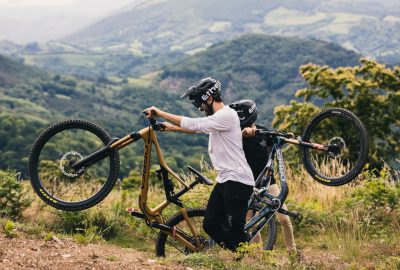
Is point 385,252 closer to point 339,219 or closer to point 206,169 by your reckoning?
point 339,219

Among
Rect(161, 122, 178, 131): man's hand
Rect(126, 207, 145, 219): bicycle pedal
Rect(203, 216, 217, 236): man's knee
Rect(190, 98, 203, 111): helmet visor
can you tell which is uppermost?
Rect(190, 98, 203, 111): helmet visor

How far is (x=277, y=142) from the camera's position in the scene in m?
7.10

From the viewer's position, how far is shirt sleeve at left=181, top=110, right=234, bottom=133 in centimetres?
593

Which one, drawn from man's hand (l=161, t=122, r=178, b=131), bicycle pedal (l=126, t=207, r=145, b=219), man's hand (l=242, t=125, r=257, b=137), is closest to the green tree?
man's hand (l=242, t=125, r=257, b=137)

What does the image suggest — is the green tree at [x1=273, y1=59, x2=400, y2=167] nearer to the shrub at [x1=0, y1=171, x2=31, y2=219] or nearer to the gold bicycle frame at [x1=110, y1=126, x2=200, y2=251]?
the shrub at [x1=0, y1=171, x2=31, y2=219]

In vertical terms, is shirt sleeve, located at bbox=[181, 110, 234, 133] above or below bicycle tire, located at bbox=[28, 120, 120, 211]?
above

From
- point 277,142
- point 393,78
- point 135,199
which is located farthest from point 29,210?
point 393,78

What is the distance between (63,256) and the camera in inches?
233

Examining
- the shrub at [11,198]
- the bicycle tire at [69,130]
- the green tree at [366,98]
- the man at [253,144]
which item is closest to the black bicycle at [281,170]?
the man at [253,144]

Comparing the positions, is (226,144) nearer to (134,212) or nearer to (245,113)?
(245,113)

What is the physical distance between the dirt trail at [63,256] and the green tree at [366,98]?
21.5m

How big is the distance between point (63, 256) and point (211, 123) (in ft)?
7.58

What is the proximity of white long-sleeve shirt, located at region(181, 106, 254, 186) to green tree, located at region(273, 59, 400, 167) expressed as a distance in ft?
70.0

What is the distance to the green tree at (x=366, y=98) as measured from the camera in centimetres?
2725
